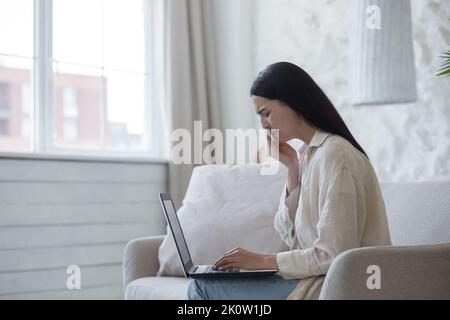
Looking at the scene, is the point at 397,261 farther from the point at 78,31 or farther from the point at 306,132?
the point at 78,31

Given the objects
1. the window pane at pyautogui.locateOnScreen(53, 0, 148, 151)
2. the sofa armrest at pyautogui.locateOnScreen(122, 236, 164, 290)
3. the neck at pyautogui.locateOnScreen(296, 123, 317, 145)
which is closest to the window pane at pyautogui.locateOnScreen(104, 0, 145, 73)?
the window pane at pyautogui.locateOnScreen(53, 0, 148, 151)

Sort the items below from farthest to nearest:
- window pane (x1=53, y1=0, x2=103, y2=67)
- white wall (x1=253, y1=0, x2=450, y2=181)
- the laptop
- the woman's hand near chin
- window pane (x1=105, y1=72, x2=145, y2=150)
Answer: window pane (x1=105, y1=72, x2=145, y2=150) → window pane (x1=53, y1=0, x2=103, y2=67) → white wall (x1=253, y1=0, x2=450, y2=181) → the woman's hand near chin → the laptop

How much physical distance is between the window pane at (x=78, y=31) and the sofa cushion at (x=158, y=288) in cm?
143

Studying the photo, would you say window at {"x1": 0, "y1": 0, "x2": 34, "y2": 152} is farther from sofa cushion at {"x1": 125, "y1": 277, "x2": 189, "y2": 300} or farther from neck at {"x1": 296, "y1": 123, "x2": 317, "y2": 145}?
neck at {"x1": 296, "y1": 123, "x2": 317, "y2": 145}

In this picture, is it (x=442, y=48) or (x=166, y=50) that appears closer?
(x=442, y=48)

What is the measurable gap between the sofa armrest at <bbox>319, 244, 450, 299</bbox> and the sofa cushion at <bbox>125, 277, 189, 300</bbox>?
0.68 meters

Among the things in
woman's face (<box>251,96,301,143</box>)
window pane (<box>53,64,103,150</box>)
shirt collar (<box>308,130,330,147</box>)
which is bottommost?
shirt collar (<box>308,130,330,147</box>)

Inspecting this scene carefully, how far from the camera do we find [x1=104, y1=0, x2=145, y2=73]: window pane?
3.70 m

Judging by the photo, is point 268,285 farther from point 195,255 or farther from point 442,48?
point 442,48

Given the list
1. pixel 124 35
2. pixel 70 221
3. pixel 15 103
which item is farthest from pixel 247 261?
pixel 124 35

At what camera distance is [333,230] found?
1663mm

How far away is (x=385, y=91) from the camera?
2574 millimetres
